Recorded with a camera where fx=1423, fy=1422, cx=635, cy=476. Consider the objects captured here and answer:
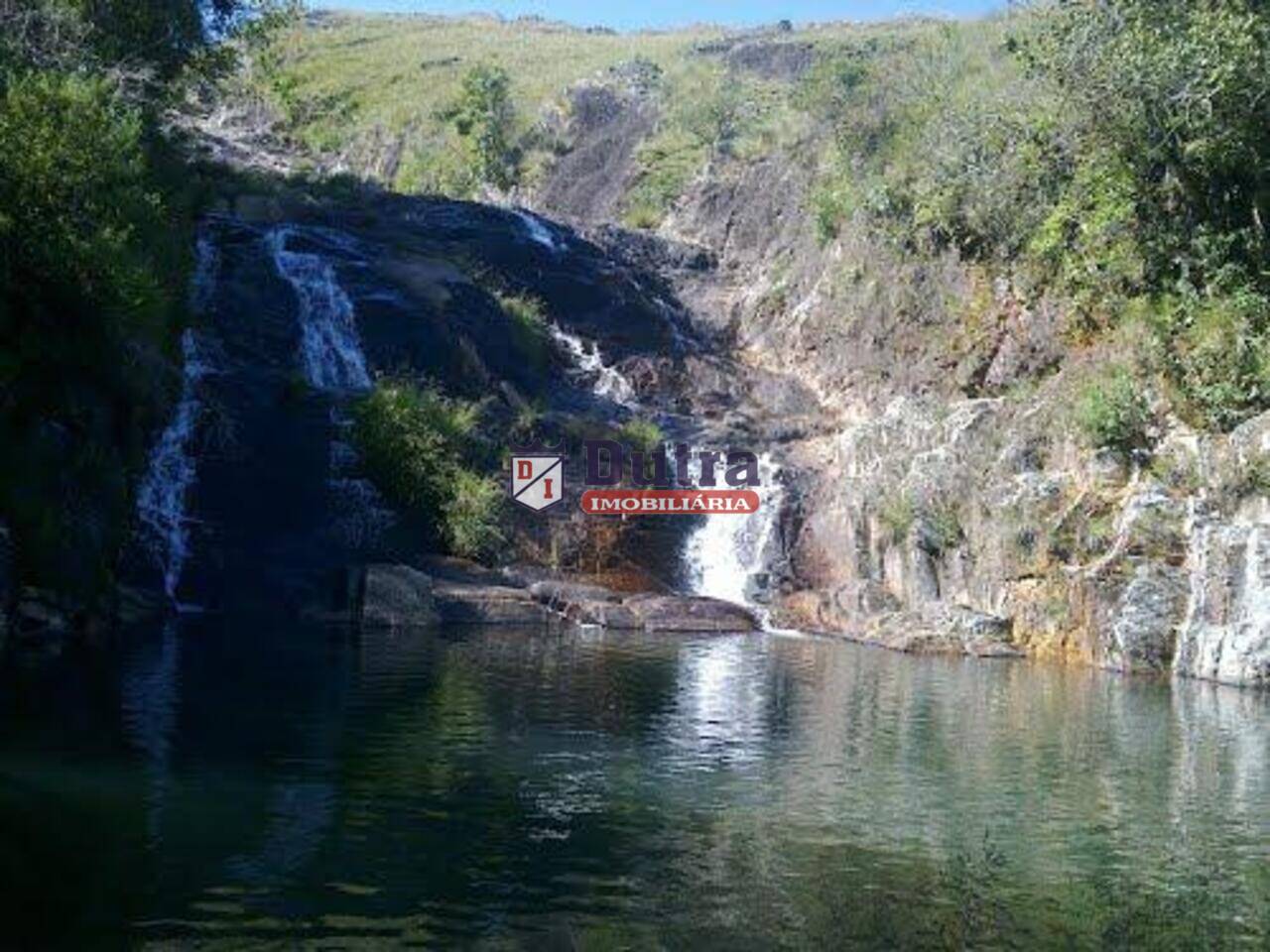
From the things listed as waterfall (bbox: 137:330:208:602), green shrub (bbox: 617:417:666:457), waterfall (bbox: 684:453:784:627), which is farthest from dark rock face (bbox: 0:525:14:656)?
green shrub (bbox: 617:417:666:457)

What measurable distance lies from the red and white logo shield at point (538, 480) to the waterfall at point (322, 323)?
5.12m

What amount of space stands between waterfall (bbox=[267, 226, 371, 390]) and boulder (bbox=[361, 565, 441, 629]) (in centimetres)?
836

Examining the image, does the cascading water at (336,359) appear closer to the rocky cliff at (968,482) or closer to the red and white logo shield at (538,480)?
the red and white logo shield at (538,480)

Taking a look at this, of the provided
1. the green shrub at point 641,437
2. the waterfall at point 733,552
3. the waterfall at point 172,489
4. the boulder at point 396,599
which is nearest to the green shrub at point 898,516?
the waterfall at point 733,552

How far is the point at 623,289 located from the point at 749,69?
1458 inches

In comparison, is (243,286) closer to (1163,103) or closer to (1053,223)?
(1053,223)

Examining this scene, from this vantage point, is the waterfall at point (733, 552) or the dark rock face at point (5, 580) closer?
the dark rock face at point (5, 580)

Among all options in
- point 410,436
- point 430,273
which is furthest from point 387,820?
point 430,273

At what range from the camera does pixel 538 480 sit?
38.7m

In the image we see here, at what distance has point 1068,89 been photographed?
37.1 meters

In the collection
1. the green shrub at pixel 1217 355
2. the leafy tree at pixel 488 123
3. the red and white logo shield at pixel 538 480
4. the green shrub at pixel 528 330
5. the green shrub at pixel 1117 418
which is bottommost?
the red and white logo shield at pixel 538 480

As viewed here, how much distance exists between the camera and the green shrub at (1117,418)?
1259 inches

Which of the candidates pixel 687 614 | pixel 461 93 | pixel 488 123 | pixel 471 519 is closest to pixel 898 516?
pixel 687 614

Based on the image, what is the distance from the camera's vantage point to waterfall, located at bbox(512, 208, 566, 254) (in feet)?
172
